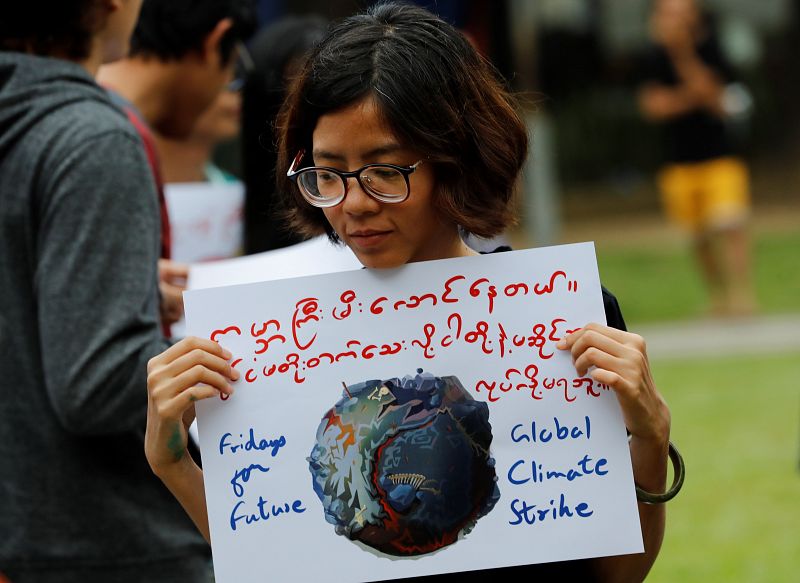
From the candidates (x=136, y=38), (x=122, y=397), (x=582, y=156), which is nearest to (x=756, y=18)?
(x=582, y=156)

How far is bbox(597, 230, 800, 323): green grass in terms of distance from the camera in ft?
36.7

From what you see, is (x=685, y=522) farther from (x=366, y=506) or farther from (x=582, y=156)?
(x=582, y=156)

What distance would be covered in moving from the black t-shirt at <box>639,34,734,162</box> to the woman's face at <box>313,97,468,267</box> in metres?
8.99

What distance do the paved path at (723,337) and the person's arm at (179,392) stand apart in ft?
23.9

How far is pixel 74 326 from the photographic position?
2482mm

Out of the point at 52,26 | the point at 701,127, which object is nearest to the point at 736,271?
the point at 701,127

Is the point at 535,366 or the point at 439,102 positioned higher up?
the point at 439,102

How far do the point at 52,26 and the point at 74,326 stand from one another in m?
0.64

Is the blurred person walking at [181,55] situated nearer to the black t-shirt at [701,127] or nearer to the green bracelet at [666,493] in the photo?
the green bracelet at [666,493]

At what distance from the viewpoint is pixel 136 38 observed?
143 inches

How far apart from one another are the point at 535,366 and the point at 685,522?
380 centimetres

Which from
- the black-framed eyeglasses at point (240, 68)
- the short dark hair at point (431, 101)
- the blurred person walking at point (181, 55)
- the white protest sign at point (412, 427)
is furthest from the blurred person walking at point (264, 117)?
the white protest sign at point (412, 427)

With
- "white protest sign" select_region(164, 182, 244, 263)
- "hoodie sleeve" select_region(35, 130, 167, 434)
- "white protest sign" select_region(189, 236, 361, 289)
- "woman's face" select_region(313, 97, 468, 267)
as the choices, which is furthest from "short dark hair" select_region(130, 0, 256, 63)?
"woman's face" select_region(313, 97, 468, 267)

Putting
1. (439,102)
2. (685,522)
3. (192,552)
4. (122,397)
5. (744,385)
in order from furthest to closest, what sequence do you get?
1. (744,385)
2. (685,522)
3. (192,552)
4. (122,397)
5. (439,102)
